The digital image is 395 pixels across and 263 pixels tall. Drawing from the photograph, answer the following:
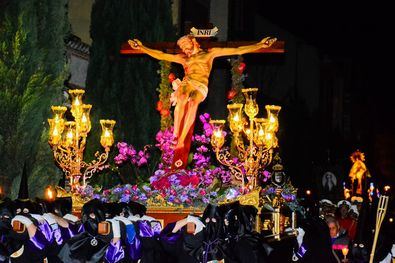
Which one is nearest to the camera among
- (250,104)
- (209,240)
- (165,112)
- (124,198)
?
(209,240)

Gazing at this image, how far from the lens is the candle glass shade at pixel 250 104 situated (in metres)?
19.1

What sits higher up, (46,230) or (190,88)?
(190,88)

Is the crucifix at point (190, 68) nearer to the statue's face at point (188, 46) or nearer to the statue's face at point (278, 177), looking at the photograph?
the statue's face at point (188, 46)

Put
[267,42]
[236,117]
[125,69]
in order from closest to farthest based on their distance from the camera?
[236,117] → [267,42] → [125,69]

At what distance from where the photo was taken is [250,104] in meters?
19.2

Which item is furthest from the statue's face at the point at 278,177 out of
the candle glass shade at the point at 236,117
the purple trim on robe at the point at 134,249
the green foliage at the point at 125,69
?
the purple trim on robe at the point at 134,249

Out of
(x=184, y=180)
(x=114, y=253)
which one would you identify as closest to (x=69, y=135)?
(x=184, y=180)

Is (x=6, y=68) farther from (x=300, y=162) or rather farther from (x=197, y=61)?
(x=300, y=162)

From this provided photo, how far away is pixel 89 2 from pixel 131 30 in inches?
119

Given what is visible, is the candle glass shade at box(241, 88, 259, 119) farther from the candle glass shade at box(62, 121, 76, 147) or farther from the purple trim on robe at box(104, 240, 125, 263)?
the purple trim on robe at box(104, 240, 125, 263)

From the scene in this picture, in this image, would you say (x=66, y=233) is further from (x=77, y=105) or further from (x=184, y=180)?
(x=77, y=105)

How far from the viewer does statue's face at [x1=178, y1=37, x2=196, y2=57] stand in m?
20.3

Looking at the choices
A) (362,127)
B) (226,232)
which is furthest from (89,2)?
(362,127)

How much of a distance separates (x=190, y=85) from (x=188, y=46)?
931mm
